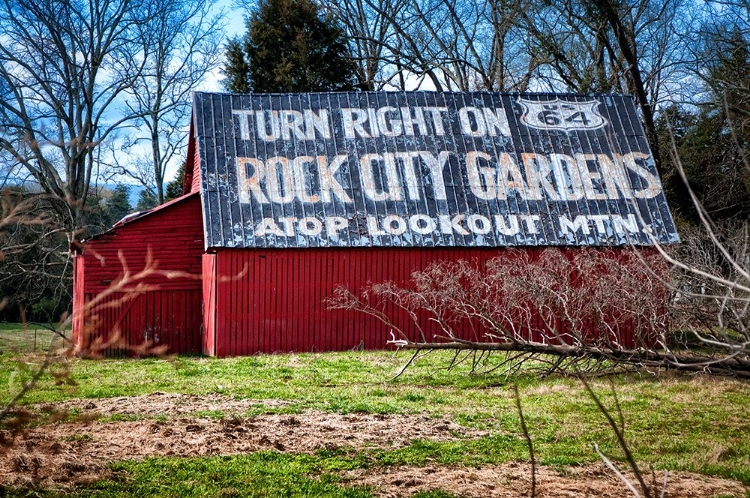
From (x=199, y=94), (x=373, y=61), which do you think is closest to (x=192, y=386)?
(x=199, y=94)

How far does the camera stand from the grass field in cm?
806

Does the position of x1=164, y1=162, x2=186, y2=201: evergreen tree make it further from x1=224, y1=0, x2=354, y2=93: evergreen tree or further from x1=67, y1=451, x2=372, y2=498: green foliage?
x1=67, y1=451, x2=372, y2=498: green foliage

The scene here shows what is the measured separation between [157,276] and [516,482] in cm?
1411

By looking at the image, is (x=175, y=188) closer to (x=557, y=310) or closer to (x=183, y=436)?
(x=557, y=310)

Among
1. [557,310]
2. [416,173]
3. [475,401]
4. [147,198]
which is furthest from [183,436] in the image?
[147,198]

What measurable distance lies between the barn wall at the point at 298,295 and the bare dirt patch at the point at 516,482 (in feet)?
37.0

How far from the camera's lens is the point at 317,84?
3556 cm

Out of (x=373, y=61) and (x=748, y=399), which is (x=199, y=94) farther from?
(x=373, y=61)

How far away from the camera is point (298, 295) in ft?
64.4

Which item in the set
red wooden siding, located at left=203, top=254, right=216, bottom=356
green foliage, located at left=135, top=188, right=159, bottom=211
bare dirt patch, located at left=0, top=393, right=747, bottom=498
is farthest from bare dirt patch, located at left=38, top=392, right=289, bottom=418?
green foliage, located at left=135, top=188, right=159, bottom=211

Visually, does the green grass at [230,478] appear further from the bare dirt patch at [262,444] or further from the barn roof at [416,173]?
the barn roof at [416,173]

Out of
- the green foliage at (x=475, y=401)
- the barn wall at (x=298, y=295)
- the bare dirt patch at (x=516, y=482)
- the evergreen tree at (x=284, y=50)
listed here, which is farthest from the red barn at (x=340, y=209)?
the evergreen tree at (x=284, y=50)

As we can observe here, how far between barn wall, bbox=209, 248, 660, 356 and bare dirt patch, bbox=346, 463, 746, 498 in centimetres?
1127

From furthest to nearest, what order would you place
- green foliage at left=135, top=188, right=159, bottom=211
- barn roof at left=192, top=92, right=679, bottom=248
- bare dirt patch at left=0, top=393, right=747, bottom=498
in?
green foliage at left=135, top=188, right=159, bottom=211
barn roof at left=192, top=92, right=679, bottom=248
bare dirt patch at left=0, top=393, right=747, bottom=498
